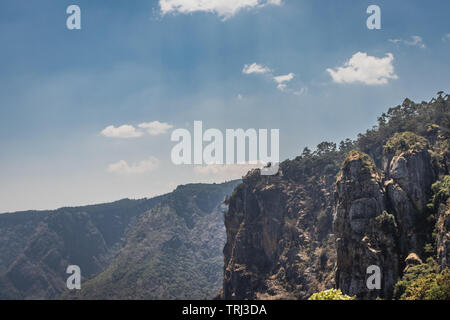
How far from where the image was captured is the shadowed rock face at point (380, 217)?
2239 inches

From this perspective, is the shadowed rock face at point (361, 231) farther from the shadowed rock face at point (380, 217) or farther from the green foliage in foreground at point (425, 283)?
the green foliage in foreground at point (425, 283)

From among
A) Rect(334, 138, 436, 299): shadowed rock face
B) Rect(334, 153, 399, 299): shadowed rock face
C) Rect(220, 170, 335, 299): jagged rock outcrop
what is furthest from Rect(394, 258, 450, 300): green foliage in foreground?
Rect(220, 170, 335, 299): jagged rock outcrop

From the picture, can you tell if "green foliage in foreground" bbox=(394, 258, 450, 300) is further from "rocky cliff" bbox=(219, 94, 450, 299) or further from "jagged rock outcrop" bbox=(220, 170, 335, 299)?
"jagged rock outcrop" bbox=(220, 170, 335, 299)

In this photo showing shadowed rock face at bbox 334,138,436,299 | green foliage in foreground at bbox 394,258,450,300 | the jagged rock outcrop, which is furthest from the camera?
the jagged rock outcrop

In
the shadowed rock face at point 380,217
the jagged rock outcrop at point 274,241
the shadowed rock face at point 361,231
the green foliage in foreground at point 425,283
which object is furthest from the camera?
the jagged rock outcrop at point 274,241

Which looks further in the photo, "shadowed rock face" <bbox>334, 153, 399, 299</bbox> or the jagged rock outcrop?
the jagged rock outcrop

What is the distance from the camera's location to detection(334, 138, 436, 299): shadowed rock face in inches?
2239

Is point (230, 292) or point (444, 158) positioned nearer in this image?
point (444, 158)

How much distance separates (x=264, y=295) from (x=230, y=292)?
1513 centimetres

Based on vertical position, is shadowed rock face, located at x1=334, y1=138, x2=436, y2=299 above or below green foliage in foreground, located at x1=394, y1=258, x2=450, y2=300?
above

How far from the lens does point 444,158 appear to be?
66.6 meters

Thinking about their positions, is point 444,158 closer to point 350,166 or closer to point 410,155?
point 410,155

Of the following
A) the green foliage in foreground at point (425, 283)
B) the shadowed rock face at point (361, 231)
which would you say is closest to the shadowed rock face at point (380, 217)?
the shadowed rock face at point (361, 231)
